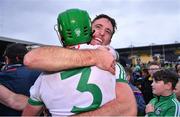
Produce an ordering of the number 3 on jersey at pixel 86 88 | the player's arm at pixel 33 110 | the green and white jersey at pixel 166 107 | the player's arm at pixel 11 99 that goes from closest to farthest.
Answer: the number 3 on jersey at pixel 86 88 < the player's arm at pixel 33 110 < the player's arm at pixel 11 99 < the green and white jersey at pixel 166 107

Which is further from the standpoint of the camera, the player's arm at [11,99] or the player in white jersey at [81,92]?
the player's arm at [11,99]

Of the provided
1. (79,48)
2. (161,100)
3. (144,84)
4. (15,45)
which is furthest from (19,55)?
(144,84)

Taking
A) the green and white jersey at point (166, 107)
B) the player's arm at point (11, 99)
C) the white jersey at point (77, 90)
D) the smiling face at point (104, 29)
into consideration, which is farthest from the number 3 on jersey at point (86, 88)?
the green and white jersey at point (166, 107)

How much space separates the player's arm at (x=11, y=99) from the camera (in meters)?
2.96

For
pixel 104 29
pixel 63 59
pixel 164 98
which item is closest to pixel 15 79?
pixel 104 29

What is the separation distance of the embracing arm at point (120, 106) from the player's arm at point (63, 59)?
0.49 ft

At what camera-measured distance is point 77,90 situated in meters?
1.87

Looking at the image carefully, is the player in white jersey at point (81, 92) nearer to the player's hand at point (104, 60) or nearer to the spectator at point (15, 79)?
the player's hand at point (104, 60)

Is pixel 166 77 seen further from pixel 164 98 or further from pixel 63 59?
pixel 63 59

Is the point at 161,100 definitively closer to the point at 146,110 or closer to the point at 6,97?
the point at 146,110

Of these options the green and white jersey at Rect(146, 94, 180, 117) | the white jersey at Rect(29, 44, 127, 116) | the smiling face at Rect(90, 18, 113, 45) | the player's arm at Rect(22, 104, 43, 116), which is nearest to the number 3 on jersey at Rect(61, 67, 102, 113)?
the white jersey at Rect(29, 44, 127, 116)

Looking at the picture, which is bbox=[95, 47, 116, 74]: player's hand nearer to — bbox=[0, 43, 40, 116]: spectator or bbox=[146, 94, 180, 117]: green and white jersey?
bbox=[0, 43, 40, 116]: spectator

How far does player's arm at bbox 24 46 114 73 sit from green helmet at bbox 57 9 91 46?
0.23 feet

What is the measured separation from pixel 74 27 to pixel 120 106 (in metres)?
0.53
